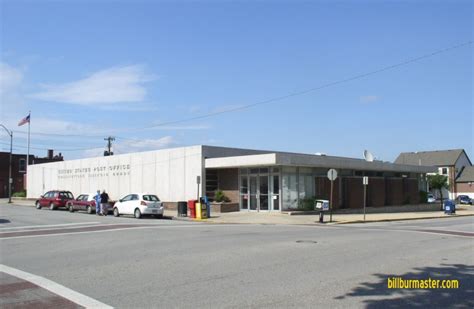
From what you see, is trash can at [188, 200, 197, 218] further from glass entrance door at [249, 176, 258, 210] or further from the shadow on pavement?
the shadow on pavement

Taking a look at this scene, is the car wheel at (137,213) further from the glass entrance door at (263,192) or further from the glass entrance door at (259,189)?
the glass entrance door at (263,192)

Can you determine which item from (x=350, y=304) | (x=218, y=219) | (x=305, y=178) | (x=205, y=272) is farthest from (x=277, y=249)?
(x=305, y=178)

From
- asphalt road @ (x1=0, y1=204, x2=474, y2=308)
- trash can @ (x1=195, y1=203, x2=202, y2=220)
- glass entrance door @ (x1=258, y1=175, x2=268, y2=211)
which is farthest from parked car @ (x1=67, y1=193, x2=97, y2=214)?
asphalt road @ (x1=0, y1=204, x2=474, y2=308)

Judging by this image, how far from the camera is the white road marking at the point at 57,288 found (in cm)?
761

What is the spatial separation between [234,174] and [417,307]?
29.0 m

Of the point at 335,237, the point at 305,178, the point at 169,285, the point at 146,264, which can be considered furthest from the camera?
the point at 305,178

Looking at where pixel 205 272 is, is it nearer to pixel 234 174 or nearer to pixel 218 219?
pixel 218 219

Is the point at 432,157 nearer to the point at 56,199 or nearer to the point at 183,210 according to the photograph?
the point at 183,210

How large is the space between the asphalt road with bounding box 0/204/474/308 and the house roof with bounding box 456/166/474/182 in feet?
239

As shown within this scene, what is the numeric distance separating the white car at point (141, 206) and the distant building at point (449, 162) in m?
64.4

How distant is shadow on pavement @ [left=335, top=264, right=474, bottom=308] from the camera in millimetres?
7566

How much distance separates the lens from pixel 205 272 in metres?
10.1

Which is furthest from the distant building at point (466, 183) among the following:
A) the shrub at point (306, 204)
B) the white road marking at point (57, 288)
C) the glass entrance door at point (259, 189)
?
the white road marking at point (57, 288)

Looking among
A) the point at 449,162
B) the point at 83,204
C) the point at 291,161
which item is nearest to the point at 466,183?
the point at 449,162
